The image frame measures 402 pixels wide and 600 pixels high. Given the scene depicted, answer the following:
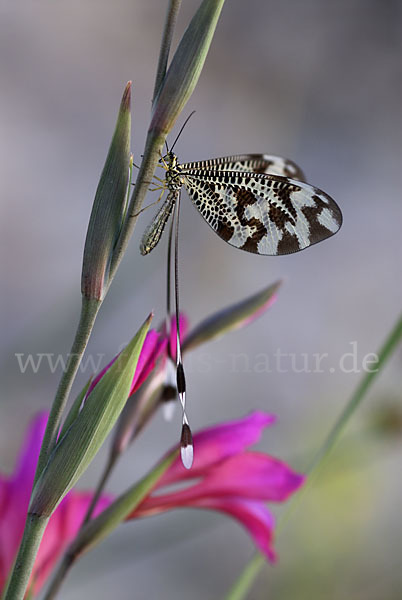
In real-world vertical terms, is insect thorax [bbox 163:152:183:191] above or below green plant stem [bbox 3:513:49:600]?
above

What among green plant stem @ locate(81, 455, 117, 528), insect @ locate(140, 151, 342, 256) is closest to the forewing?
insect @ locate(140, 151, 342, 256)

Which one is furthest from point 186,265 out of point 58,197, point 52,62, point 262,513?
point 262,513

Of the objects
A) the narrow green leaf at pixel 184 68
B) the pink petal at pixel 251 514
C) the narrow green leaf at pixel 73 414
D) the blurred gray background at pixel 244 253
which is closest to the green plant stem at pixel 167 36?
the narrow green leaf at pixel 184 68

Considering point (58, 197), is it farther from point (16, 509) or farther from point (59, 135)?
point (16, 509)

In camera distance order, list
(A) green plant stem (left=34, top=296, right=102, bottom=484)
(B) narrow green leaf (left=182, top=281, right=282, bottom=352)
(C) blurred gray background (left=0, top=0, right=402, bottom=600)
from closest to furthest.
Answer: (A) green plant stem (left=34, top=296, right=102, bottom=484) → (B) narrow green leaf (left=182, top=281, right=282, bottom=352) → (C) blurred gray background (left=0, top=0, right=402, bottom=600)

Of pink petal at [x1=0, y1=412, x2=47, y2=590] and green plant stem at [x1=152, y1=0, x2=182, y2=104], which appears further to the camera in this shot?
pink petal at [x1=0, y1=412, x2=47, y2=590]

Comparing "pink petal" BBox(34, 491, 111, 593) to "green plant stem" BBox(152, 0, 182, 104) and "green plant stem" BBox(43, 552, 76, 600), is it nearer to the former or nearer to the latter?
"green plant stem" BBox(43, 552, 76, 600)

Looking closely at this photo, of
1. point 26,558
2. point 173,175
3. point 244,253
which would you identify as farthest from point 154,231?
point 244,253
